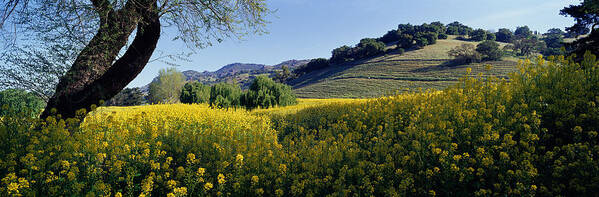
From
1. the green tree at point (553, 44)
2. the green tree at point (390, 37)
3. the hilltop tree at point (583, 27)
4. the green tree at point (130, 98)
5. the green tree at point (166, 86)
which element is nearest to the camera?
the hilltop tree at point (583, 27)

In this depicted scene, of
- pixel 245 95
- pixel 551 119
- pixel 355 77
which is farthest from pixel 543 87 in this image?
pixel 355 77

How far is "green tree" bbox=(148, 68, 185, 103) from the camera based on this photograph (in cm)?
5869

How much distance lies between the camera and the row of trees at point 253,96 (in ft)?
59.6

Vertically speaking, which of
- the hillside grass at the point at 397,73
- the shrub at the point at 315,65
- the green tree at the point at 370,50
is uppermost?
the green tree at the point at 370,50

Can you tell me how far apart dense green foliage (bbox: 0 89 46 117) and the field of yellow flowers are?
1.21ft

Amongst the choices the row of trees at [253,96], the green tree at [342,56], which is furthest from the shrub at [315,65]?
the row of trees at [253,96]

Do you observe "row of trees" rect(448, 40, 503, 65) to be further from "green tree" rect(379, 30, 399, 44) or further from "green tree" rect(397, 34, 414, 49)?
"green tree" rect(379, 30, 399, 44)

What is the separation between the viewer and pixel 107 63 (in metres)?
5.01

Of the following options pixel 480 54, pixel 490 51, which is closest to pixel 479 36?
pixel 490 51

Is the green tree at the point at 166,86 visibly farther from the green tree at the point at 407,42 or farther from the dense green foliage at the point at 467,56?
the green tree at the point at 407,42

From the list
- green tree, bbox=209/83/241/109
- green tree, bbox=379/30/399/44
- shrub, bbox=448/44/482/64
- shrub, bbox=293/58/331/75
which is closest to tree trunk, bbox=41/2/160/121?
green tree, bbox=209/83/241/109

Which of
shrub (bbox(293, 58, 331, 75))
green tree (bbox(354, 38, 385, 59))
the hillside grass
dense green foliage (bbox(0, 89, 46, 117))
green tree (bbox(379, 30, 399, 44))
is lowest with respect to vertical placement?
the hillside grass

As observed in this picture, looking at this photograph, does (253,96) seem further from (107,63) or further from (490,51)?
(490,51)

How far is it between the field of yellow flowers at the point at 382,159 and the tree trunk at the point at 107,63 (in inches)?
19.7
